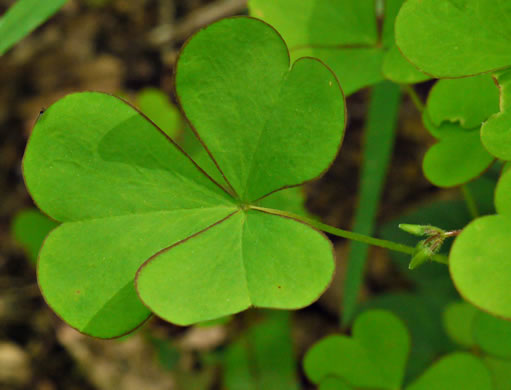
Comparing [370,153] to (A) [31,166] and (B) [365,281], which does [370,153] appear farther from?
(A) [31,166]

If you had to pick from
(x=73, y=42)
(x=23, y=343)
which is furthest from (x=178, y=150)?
(x=73, y=42)

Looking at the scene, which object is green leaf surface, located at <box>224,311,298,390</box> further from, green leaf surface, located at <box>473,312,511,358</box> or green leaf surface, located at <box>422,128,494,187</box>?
green leaf surface, located at <box>422,128,494,187</box>

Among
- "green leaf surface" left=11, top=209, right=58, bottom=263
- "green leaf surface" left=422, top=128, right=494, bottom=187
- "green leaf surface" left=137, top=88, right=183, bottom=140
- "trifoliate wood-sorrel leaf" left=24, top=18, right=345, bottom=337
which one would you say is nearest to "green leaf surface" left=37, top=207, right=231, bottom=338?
"trifoliate wood-sorrel leaf" left=24, top=18, right=345, bottom=337

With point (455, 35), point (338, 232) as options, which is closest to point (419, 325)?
point (338, 232)

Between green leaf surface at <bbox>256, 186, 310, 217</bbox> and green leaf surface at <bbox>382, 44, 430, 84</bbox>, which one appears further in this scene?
green leaf surface at <bbox>256, 186, 310, 217</bbox>

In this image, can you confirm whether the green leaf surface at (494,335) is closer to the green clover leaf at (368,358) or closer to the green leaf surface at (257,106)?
the green clover leaf at (368,358)

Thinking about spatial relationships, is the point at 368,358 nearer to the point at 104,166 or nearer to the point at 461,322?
the point at 461,322
